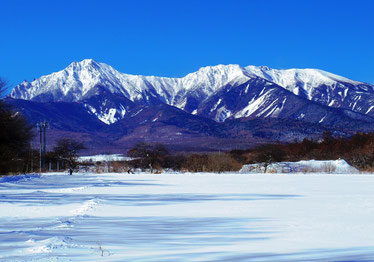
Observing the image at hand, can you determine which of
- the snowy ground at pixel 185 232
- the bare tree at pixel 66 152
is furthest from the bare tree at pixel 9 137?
the bare tree at pixel 66 152

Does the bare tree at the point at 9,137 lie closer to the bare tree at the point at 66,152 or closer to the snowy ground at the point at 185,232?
the snowy ground at the point at 185,232

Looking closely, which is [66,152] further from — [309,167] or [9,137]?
[9,137]

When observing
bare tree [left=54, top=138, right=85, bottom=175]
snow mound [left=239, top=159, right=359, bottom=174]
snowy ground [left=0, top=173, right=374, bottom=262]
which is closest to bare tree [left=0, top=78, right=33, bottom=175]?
snowy ground [left=0, top=173, right=374, bottom=262]

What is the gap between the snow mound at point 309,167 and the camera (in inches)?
1768

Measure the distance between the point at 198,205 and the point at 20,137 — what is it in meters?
24.4

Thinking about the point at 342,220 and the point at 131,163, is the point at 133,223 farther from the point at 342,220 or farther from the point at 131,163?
the point at 131,163

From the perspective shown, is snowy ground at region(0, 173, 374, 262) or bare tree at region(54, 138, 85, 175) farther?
bare tree at region(54, 138, 85, 175)

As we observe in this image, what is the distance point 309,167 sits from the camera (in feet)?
160

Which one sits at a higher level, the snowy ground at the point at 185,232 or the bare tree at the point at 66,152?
the bare tree at the point at 66,152

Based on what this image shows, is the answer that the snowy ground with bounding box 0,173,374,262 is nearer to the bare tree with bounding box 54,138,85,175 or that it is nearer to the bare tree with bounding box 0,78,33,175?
the bare tree with bounding box 0,78,33,175

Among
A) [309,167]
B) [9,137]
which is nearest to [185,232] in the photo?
[9,137]

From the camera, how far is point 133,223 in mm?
9477

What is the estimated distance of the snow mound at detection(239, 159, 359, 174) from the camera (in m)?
44.9

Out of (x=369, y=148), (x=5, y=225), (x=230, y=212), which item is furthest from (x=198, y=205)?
(x=369, y=148)
